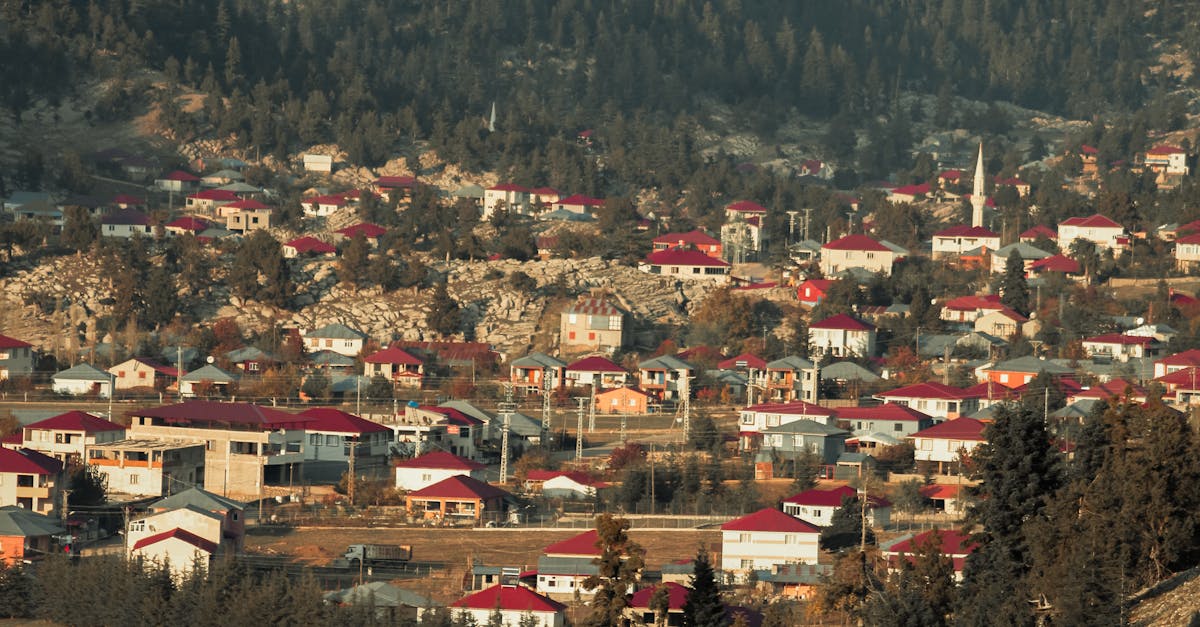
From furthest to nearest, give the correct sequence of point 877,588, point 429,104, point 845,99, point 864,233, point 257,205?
point 845,99, point 429,104, point 864,233, point 257,205, point 877,588

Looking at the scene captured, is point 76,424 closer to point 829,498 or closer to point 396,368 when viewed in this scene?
point 396,368

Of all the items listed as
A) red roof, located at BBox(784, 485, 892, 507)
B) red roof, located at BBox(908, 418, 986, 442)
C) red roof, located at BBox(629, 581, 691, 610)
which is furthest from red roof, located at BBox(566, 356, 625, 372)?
red roof, located at BBox(629, 581, 691, 610)

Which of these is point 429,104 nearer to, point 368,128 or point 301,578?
point 368,128

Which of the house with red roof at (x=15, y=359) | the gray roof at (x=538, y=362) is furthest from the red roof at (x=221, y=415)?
the gray roof at (x=538, y=362)

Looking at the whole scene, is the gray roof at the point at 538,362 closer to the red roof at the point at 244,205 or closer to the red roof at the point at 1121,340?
the red roof at the point at 1121,340

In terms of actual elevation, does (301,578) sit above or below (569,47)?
below

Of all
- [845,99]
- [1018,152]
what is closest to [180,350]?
[1018,152]
